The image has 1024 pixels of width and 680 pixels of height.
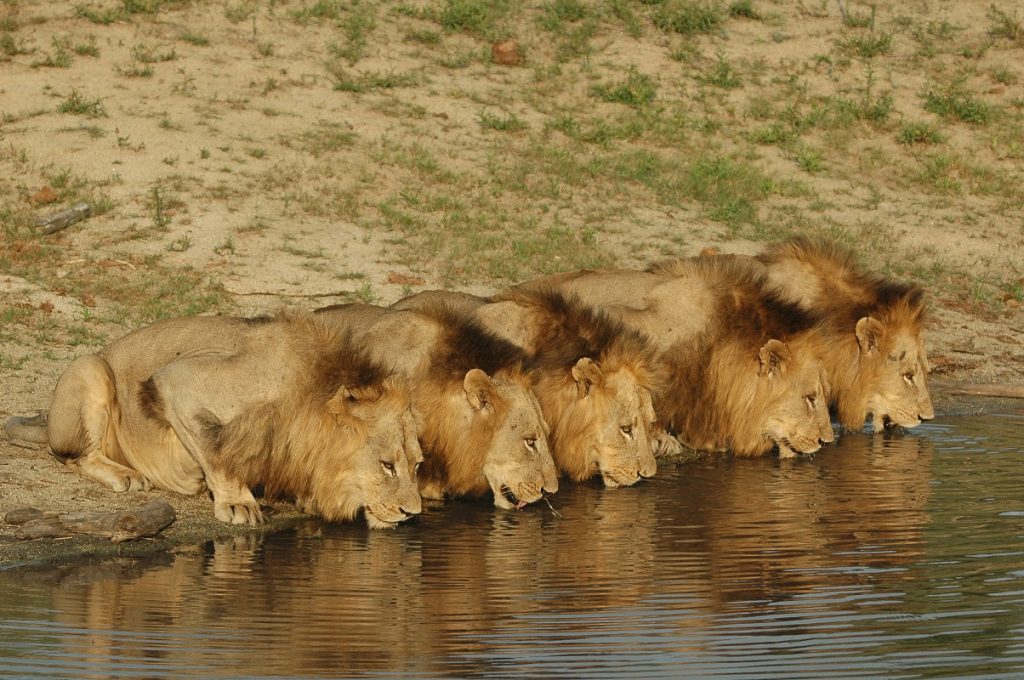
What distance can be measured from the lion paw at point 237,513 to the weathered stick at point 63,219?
5.27 m

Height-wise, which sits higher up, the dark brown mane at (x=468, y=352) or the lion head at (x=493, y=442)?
the dark brown mane at (x=468, y=352)

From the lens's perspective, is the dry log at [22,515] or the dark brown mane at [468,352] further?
the dark brown mane at [468,352]

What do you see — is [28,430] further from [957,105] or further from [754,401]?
[957,105]

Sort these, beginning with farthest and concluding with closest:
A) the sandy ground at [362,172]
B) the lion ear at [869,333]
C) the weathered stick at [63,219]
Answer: the weathered stick at [63,219] → the sandy ground at [362,172] → the lion ear at [869,333]

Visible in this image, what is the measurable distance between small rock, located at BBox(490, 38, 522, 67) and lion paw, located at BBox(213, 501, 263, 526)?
10165 millimetres

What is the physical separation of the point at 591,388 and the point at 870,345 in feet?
8.62

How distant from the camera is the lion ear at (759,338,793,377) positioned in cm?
1069

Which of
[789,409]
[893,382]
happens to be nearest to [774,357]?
[789,409]

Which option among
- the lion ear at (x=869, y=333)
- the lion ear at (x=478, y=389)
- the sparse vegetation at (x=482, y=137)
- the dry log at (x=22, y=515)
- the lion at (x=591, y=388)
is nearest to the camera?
the dry log at (x=22, y=515)

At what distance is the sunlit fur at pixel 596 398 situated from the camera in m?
9.64

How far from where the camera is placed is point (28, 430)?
9492mm

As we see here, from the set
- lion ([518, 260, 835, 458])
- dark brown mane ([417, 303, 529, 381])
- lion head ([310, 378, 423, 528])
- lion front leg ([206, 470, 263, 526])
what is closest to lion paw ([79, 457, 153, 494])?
lion front leg ([206, 470, 263, 526])

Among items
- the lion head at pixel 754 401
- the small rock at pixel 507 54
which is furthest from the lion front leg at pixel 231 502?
the small rock at pixel 507 54

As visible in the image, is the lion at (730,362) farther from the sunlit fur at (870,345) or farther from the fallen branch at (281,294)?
the fallen branch at (281,294)
